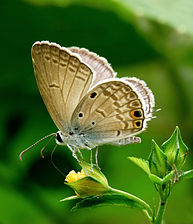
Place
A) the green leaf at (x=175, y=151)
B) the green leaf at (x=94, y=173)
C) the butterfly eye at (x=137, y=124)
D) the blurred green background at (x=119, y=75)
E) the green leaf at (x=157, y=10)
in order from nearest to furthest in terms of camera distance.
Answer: the green leaf at (x=175, y=151), the green leaf at (x=94, y=173), the butterfly eye at (x=137, y=124), the green leaf at (x=157, y=10), the blurred green background at (x=119, y=75)

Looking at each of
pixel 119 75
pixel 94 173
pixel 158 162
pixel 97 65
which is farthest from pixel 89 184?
pixel 119 75

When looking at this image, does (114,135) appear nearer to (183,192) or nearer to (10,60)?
(183,192)

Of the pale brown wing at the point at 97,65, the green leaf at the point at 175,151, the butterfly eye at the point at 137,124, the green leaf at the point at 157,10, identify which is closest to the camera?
the green leaf at the point at 175,151

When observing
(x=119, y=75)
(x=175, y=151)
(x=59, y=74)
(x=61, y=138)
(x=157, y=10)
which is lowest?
(x=175, y=151)

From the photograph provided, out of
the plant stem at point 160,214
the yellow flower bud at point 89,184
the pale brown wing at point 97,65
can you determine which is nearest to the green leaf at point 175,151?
the plant stem at point 160,214

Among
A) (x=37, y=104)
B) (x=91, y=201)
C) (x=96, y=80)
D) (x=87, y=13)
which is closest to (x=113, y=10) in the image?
(x=87, y=13)

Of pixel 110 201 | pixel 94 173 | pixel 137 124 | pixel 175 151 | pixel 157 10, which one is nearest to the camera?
pixel 175 151

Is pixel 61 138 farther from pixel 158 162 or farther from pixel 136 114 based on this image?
pixel 158 162

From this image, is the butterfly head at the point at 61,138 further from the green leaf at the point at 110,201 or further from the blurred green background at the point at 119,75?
the blurred green background at the point at 119,75
